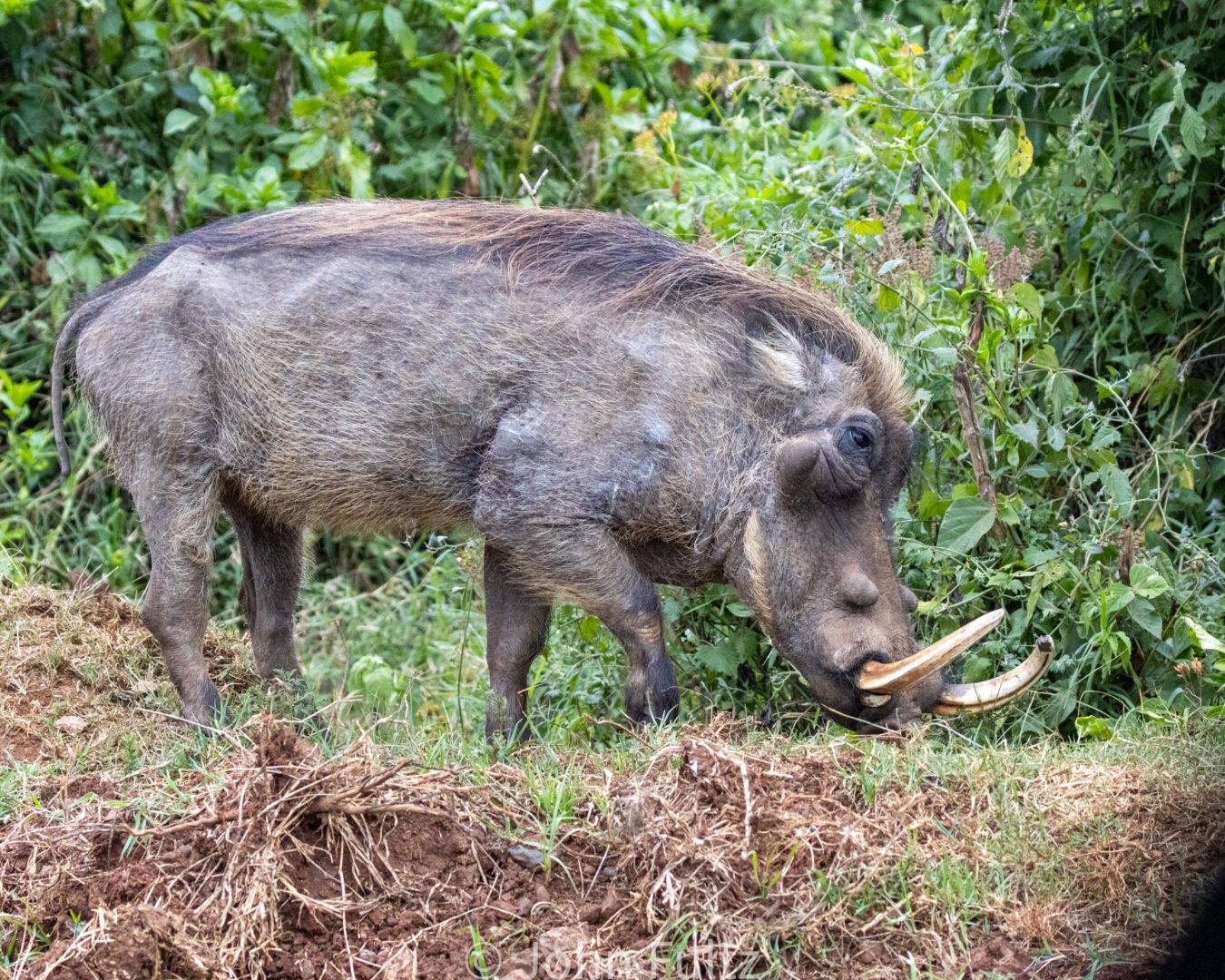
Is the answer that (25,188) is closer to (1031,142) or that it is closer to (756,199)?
(756,199)

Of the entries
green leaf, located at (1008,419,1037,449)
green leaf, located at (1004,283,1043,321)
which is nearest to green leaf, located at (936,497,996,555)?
green leaf, located at (1008,419,1037,449)

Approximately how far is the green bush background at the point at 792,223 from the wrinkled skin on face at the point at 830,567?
348 millimetres

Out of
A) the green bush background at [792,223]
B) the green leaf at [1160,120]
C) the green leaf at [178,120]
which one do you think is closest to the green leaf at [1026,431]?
the green bush background at [792,223]

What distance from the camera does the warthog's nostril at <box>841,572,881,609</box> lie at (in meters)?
4.14

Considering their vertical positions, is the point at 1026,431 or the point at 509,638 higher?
the point at 1026,431

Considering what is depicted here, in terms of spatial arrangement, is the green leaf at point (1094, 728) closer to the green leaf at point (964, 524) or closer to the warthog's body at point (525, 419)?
the warthog's body at point (525, 419)

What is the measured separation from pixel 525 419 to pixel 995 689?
1375 millimetres

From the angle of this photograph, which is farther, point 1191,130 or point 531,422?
point 1191,130

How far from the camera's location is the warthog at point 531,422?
4203 millimetres

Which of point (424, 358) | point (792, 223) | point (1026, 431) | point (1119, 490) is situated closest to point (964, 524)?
point (1026, 431)

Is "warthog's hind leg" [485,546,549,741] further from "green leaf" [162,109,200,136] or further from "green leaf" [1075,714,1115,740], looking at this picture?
"green leaf" [162,109,200,136]

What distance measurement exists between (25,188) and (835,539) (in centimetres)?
390

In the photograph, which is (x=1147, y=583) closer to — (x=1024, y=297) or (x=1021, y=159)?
(x=1024, y=297)

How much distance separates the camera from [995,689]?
4.07m
